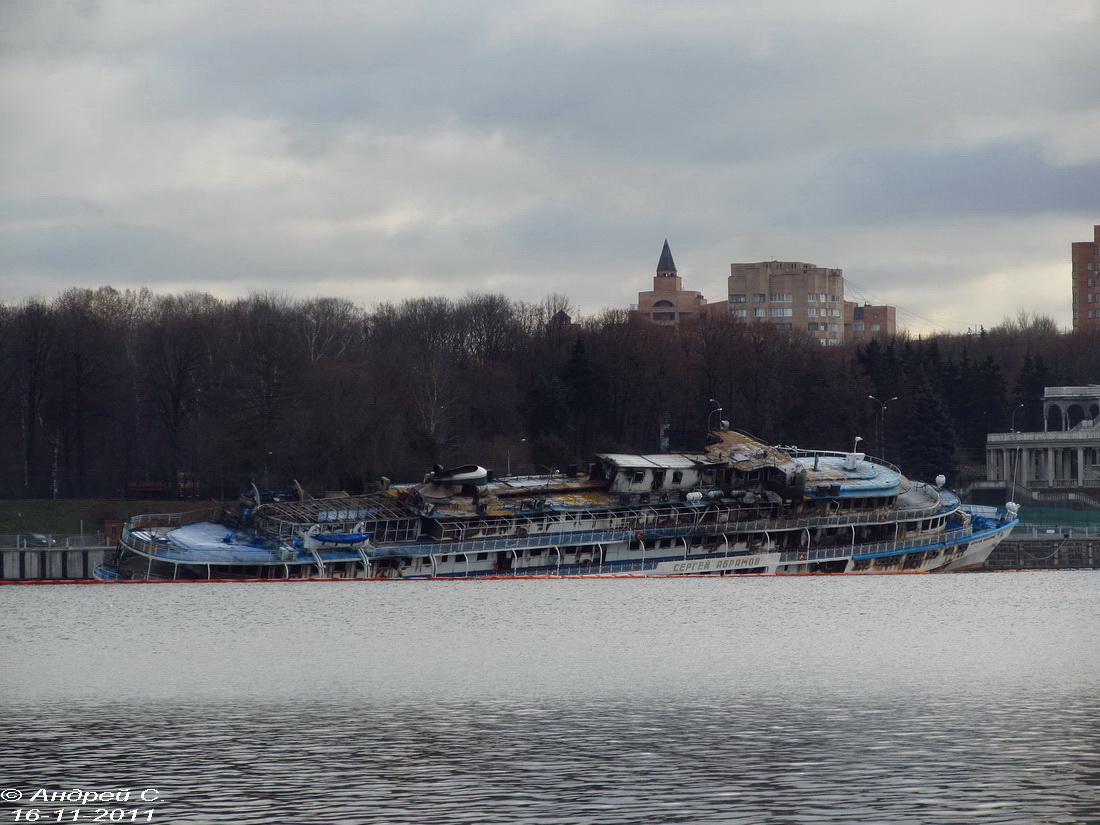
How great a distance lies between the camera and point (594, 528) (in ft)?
244

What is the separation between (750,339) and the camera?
138 metres

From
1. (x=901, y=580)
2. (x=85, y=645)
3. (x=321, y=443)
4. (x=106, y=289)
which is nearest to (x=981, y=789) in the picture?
A: (x=85, y=645)

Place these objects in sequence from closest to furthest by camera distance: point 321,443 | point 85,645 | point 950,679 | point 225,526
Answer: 1. point 950,679
2. point 85,645
3. point 225,526
4. point 321,443

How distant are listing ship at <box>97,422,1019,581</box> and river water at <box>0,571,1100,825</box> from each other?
6.69 m

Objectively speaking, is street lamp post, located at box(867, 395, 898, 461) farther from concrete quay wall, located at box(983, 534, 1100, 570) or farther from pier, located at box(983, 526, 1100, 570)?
concrete quay wall, located at box(983, 534, 1100, 570)

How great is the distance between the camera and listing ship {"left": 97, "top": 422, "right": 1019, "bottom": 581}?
73.1m

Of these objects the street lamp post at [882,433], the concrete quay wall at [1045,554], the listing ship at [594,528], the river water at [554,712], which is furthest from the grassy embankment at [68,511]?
the street lamp post at [882,433]

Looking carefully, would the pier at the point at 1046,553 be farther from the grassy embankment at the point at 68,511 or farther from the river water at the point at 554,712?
the grassy embankment at the point at 68,511

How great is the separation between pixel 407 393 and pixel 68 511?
87.9 feet

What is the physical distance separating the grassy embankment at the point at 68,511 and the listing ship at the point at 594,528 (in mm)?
16509

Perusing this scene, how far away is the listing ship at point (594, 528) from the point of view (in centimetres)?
7306

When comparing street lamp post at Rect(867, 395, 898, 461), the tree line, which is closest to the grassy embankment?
the tree line

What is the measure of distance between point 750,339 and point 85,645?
9238cm

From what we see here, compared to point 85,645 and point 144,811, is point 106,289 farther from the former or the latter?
point 144,811
